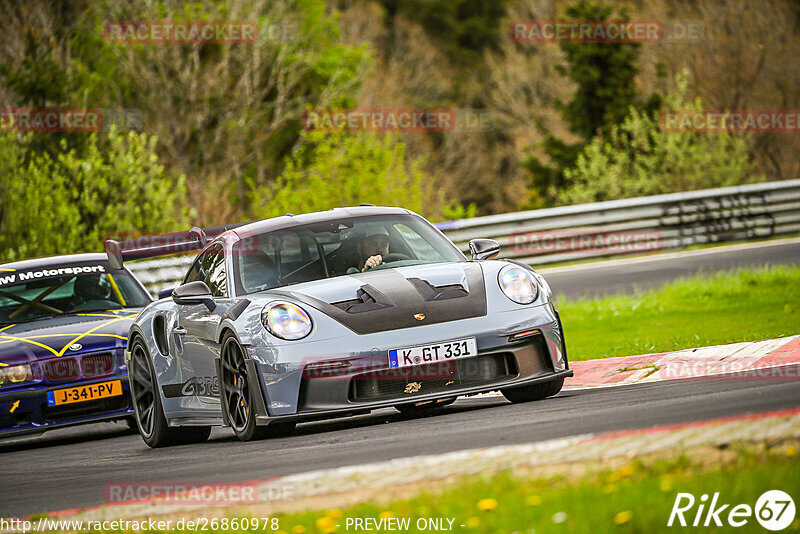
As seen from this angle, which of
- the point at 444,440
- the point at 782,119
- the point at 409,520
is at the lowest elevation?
the point at 782,119

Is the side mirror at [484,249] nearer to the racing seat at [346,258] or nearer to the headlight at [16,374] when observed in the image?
the racing seat at [346,258]

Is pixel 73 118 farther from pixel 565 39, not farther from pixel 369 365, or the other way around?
pixel 369 365

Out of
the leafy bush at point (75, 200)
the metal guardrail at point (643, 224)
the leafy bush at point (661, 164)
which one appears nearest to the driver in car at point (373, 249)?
the metal guardrail at point (643, 224)

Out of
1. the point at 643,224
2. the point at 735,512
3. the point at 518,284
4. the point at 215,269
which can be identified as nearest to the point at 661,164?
the point at 643,224

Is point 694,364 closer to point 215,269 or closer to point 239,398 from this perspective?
point 239,398

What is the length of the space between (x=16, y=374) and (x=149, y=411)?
1.38 meters

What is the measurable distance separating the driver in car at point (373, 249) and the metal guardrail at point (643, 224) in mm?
10382

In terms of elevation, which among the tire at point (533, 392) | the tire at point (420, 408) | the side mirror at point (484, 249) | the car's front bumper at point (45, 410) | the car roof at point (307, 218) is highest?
the car roof at point (307, 218)

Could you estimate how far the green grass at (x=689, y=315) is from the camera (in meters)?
11.5

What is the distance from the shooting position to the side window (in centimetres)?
922

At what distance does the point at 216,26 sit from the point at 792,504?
36745 millimetres

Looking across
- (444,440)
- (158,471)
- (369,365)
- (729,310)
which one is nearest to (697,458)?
(444,440)

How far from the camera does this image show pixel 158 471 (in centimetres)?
773

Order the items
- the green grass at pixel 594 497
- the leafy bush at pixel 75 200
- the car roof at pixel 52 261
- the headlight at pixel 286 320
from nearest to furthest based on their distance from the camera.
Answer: the green grass at pixel 594 497 → the headlight at pixel 286 320 → the car roof at pixel 52 261 → the leafy bush at pixel 75 200
